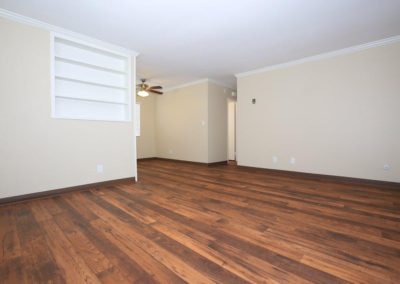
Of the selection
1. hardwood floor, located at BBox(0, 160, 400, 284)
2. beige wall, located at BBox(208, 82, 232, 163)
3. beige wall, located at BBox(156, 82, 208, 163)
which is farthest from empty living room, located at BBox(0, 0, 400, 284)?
beige wall, located at BBox(156, 82, 208, 163)

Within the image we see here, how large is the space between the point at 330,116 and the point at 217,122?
9.45 ft

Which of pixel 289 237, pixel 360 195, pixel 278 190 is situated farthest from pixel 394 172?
pixel 289 237

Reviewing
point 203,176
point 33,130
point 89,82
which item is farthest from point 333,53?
point 33,130

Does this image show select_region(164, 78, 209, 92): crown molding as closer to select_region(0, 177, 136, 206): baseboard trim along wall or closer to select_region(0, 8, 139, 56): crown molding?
select_region(0, 8, 139, 56): crown molding

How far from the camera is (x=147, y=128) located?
6.80 metres

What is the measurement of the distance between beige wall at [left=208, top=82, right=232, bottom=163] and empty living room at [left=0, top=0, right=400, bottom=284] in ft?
3.32

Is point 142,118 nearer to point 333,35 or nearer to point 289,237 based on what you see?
point 333,35

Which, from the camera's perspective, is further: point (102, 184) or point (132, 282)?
point (102, 184)

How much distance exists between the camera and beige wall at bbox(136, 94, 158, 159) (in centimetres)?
663

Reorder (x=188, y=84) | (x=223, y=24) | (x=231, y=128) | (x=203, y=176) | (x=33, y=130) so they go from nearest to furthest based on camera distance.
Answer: (x=33, y=130) → (x=223, y=24) → (x=203, y=176) → (x=188, y=84) → (x=231, y=128)

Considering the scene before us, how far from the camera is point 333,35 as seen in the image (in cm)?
299

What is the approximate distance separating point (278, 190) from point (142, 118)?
5.12 meters

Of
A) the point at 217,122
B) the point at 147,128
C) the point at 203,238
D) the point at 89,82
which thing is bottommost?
the point at 203,238

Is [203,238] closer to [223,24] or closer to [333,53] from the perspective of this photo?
[223,24]
